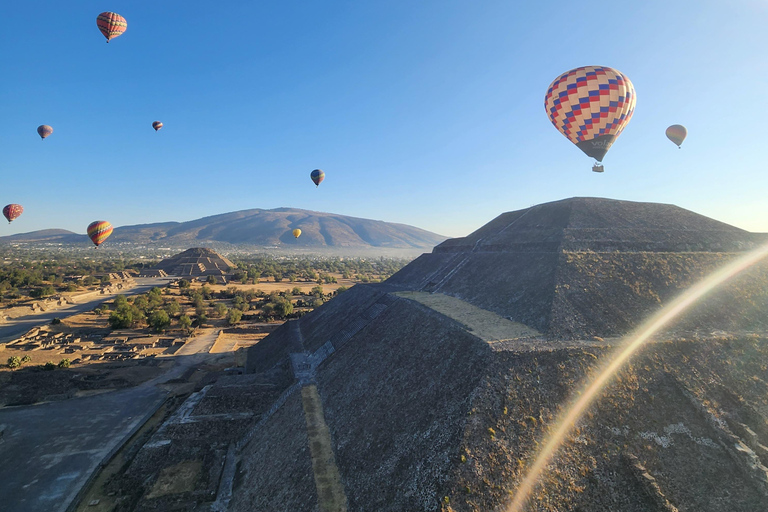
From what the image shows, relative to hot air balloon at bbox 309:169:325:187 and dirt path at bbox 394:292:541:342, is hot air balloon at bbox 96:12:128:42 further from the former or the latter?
dirt path at bbox 394:292:541:342

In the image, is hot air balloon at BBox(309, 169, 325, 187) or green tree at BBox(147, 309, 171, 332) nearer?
green tree at BBox(147, 309, 171, 332)

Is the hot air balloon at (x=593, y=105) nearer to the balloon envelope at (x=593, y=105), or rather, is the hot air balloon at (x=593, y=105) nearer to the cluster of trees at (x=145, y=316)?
the balloon envelope at (x=593, y=105)

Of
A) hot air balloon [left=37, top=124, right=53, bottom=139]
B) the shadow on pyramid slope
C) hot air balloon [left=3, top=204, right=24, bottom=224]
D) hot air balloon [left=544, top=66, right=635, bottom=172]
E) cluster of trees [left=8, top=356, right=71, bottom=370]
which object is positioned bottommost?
cluster of trees [left=8, top=356, right=71, bottom=370]

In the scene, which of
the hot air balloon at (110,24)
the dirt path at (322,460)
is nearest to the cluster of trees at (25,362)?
the dirt path at (322,460)

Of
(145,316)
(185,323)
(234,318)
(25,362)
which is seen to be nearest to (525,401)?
(234,318)

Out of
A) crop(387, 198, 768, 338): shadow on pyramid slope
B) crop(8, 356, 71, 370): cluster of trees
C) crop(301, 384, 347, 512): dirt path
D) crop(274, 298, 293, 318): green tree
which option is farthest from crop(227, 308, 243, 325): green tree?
crop(301, 384, 347, 512): dirt path

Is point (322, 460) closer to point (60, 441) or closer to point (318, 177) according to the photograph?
point (60, 441)

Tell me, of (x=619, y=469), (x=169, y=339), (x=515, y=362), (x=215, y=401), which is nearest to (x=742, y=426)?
(x=619, y=469)

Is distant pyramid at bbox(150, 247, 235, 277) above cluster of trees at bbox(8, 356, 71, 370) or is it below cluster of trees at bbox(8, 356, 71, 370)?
above
